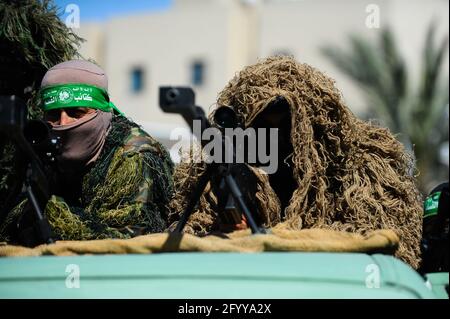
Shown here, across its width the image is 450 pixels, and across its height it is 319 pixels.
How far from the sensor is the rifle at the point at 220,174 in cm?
207

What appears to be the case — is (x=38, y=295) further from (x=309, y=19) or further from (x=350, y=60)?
(x=309, y=19)

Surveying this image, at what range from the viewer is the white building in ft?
78.1

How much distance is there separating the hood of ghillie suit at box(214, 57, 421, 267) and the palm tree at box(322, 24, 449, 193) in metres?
11.0

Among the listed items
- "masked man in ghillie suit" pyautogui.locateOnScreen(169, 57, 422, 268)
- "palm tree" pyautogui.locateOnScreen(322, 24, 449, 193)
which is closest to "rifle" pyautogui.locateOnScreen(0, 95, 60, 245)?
"masked man in ghillie suit" pyautogui.locateOnScreen(169, 57, 422, 268)

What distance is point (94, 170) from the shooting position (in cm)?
351

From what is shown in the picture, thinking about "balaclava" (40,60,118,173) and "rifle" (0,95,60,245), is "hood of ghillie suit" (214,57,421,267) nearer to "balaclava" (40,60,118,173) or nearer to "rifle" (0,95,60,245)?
"balaclava" (40,60,118,173)

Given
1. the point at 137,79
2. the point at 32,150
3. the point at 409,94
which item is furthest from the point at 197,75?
the point at 32,150

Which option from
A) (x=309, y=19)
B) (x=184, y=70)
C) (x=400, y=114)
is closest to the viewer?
(x=400, y=114)

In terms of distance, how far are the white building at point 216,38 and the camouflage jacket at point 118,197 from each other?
1933cm

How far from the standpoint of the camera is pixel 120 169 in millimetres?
3439

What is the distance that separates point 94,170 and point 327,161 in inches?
39.2

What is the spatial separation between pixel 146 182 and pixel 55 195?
1.25 ft

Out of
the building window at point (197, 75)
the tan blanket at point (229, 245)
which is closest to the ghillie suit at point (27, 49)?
the tan blanket at point (229, 245)
